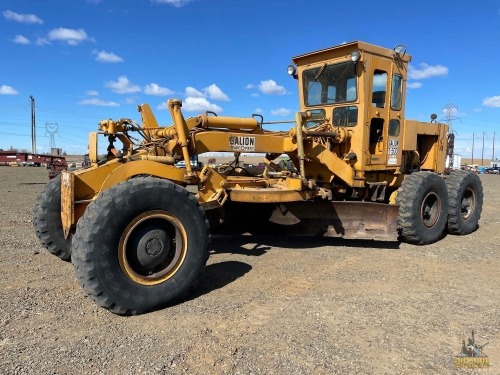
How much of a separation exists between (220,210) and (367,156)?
8.73 feet

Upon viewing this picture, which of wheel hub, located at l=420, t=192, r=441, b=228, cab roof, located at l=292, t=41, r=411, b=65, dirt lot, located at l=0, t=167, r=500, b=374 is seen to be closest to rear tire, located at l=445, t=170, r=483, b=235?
wheel hub, located at l=420, t=192, r=441, b=228

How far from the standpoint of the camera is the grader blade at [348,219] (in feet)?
22.6

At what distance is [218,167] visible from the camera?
718 cm

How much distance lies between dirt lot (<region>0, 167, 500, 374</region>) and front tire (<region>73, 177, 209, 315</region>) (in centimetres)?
20

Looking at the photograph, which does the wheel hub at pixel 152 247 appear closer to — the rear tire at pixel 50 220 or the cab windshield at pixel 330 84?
the rear tire at pixel 50 220

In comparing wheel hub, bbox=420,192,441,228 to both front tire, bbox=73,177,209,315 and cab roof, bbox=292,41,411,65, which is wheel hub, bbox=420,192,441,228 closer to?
cab roof, bbox=292,41,411,65

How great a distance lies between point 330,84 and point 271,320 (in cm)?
481

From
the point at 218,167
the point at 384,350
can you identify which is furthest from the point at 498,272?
the point at 218,167

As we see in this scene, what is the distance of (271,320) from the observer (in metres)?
4.05

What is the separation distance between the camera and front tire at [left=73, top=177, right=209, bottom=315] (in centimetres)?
391

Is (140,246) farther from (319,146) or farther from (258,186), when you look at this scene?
(319,146)

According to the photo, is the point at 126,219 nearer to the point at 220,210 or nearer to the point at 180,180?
the point at 180,180

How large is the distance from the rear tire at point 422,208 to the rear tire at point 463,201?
0.45m

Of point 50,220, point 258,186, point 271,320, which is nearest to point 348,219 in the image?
point 258,186
